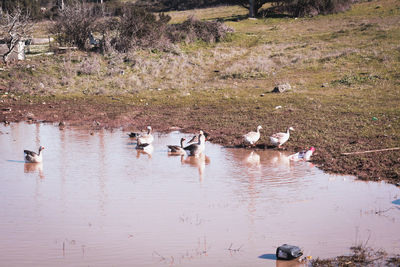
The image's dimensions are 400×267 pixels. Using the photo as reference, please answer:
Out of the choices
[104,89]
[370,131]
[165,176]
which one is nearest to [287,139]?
[370,131]

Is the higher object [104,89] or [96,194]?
[104,89]

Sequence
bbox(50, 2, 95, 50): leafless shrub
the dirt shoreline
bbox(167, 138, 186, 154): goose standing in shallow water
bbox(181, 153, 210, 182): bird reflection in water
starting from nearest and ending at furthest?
1. the dirt shoreline
2. bbox(181, 153, 210, 182): bird reflection in water
3. bbox(167, 138, 186, 154): goose standing in shallow water
4. bbox(50, 2, 95, 50): leafless shrub

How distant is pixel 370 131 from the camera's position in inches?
744

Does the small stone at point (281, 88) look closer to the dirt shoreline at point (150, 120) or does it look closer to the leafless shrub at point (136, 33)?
the dirt shoreline at point (150, 120)

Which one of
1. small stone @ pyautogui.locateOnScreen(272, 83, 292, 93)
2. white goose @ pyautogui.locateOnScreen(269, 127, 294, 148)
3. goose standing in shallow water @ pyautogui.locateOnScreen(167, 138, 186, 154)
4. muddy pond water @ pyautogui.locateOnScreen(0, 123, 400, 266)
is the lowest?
muddy pond water @ pyautogui.locateOnScreen(0, 123, 400, 266)

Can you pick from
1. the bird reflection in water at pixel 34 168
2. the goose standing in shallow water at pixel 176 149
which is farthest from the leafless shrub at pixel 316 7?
the bird reflection in water at pixel 34 168

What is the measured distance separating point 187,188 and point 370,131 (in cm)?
912

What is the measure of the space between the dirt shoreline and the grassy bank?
53 millimetres

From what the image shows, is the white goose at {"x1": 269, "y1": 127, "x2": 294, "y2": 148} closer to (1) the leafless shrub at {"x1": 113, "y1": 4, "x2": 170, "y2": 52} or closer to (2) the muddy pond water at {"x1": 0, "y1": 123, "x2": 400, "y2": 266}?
(2) the muddy pond water at {"x1": 0, "y1": 123, "x2": 400, "y2": 266}

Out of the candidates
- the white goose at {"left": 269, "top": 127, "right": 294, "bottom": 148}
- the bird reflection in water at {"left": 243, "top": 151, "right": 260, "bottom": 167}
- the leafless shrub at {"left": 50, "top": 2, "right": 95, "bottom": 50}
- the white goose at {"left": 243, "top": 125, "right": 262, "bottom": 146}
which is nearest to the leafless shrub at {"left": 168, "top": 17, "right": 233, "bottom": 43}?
the leafless shrub at {"left": 50, "top": 2, "right": 95, "bottom": 50}

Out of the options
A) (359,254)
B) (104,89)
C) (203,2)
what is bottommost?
(359,254)

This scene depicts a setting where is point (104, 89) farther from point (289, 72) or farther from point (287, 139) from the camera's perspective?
Result: point (287, 139)

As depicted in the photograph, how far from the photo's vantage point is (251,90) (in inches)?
1155

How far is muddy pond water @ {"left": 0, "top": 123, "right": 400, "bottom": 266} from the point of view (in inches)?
358
